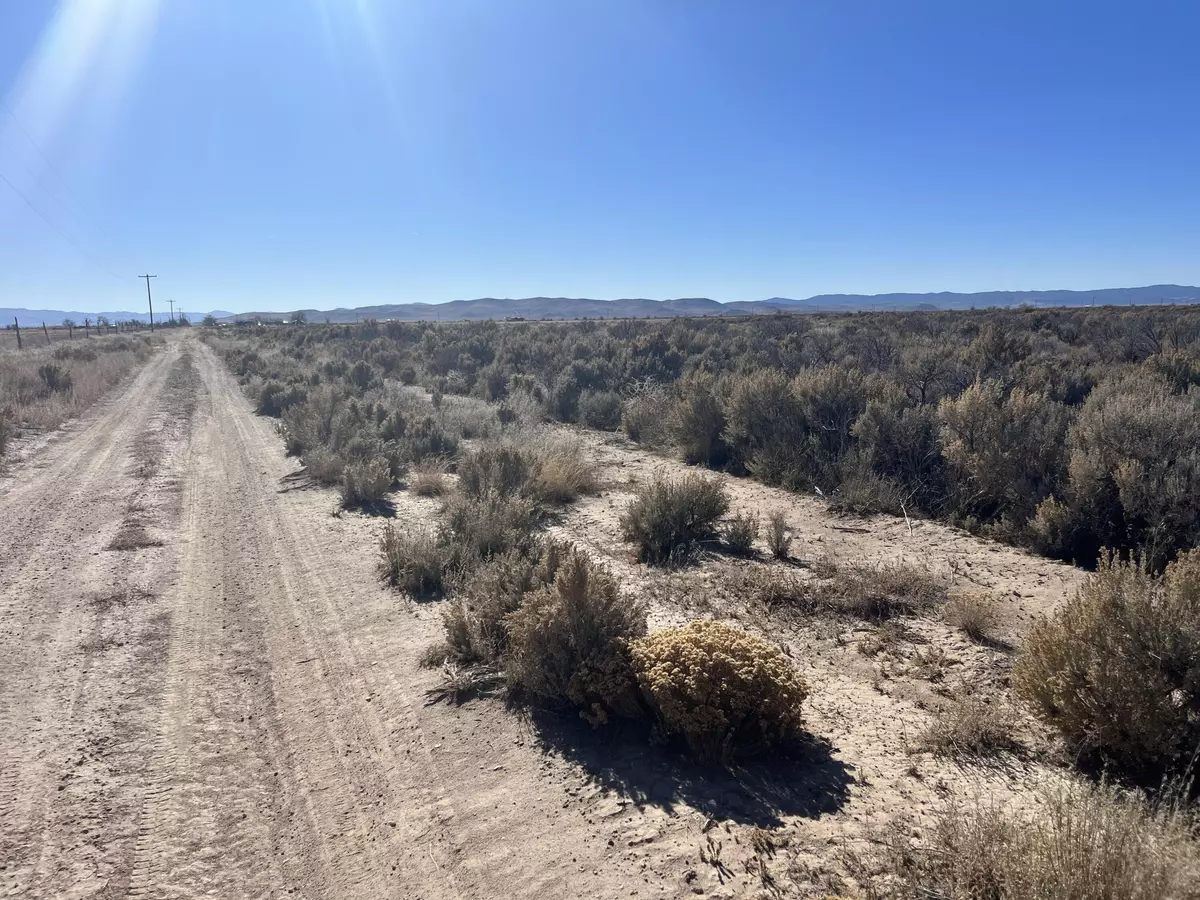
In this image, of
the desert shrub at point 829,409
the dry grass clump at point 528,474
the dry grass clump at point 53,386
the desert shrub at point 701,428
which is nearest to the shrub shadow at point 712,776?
the dry grass clump at point 528,474

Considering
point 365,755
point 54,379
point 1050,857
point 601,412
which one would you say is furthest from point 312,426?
point 54,379

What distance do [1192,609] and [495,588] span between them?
15.8 feet

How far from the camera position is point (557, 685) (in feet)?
16.8

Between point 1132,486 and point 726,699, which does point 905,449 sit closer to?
point 1132,486

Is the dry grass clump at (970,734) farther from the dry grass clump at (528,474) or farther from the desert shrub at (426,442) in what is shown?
the desert shrub at (426,442)

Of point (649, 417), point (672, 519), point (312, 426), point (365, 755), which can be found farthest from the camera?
point (649, 417)

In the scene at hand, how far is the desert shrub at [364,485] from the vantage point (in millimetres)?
11336

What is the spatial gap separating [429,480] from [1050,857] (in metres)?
10.3

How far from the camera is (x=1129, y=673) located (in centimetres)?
395

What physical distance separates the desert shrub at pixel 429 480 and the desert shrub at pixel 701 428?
185 inches

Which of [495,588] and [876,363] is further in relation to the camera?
[876,363]

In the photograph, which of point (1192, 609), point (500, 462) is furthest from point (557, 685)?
point (500, 462)

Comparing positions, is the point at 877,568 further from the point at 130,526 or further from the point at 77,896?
the point at 130,526

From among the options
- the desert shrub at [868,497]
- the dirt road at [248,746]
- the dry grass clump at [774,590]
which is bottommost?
the dirt road at [248,746]
